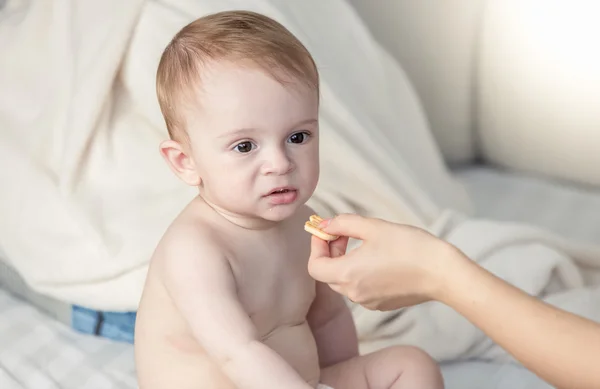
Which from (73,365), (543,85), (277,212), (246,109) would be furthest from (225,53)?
(543,85)

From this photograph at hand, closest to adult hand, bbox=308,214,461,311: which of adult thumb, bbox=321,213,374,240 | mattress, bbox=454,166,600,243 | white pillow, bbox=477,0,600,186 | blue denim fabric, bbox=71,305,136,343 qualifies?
adult thumb, bbox=321,213,374,240

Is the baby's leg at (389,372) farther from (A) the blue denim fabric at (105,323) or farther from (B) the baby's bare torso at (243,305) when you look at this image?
(A) the blue denim fabric at (105,323)

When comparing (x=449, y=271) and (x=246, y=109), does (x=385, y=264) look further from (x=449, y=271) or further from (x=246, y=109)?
(x=246, y=109)

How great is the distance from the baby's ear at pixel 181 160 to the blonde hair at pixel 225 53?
0.01 meters

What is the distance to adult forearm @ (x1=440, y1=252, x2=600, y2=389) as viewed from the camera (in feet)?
2.31

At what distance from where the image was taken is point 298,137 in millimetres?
817

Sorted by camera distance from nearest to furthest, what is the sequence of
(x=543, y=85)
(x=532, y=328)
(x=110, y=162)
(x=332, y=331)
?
(x=532, y=328), (x=332, y=331), (x=110, y=162), (x=543, y=85)

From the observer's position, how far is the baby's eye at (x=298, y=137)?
2.67 ft

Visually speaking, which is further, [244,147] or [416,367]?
[416,367]

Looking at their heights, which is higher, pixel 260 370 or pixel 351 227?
pixel 351 227

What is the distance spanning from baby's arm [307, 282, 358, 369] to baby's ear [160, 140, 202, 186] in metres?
0.24

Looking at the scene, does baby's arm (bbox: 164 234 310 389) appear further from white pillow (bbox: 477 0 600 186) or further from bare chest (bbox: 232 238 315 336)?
white pillow (bbox: 477 0 600 186)

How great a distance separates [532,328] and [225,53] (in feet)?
1.26

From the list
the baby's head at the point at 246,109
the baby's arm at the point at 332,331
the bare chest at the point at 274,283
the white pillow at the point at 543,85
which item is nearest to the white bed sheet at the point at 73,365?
the baby's arm at the point at 332,331
